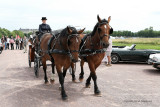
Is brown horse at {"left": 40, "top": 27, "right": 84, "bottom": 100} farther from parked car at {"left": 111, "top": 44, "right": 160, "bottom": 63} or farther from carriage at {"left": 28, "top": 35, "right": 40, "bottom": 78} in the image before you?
parked car at {"left": 111, "top": 44, "right": 160, "bottom": 63}

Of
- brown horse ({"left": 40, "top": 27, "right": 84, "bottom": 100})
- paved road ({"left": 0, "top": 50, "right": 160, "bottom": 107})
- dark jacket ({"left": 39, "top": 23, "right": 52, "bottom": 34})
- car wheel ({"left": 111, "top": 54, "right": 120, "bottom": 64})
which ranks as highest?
dark jacket ({"left": 39, "top": 23, "right": 52, "bottom": 34})

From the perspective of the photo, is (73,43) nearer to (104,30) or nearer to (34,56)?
(104,30)

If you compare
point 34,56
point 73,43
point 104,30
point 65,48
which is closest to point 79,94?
point 65,48

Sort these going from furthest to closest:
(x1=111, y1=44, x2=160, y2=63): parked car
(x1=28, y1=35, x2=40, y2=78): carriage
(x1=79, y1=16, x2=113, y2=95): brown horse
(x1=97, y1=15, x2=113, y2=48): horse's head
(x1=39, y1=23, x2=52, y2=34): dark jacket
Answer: (x1=111, y1=44, x2=160, y2=63): parked car, (x1=39, y1=23, x2=52, y2=34): dark jacket, (x1=28, y1=35, x2=40, y2=78): carriage, (x1=79, y1=16, x2=113, y2=95): brown horse, (x1=97, y1=15, x2=113, y2=48): horse's head

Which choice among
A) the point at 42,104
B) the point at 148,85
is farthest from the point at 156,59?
the point at 42,104

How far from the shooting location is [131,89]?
244 inches

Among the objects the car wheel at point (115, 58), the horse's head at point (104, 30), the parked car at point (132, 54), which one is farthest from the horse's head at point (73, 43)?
the car wheel at point (115, 58)

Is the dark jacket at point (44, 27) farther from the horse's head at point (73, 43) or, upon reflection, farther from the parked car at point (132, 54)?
the parked car at point (132, 54)

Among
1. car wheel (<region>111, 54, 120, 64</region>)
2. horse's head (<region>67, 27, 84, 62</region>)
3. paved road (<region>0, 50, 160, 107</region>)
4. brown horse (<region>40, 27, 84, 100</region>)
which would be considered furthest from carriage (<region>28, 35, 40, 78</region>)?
car wheel (<region>111, 54, 120, 64</region>)

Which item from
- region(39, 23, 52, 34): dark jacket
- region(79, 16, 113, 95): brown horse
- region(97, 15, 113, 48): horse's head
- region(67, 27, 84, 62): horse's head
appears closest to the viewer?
region(67, 27, 84, 62): horse's head

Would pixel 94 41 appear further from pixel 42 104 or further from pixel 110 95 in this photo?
pixel 42 104

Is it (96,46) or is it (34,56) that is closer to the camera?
(96,46)

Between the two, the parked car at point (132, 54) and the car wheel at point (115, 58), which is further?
the car wheel at point (115, 58)

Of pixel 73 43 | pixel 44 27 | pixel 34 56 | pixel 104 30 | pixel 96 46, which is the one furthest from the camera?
pixel 34 56
